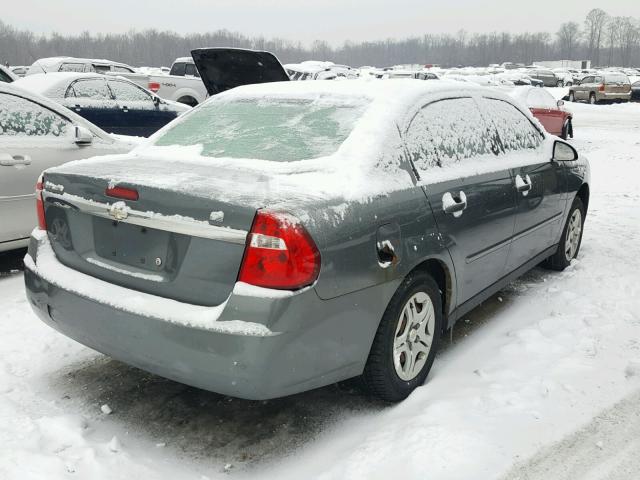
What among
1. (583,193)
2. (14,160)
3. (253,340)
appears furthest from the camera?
(583,193)

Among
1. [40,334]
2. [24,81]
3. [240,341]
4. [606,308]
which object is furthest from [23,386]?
[24,81]

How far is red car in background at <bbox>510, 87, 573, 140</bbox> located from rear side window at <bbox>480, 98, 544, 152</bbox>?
11769mm

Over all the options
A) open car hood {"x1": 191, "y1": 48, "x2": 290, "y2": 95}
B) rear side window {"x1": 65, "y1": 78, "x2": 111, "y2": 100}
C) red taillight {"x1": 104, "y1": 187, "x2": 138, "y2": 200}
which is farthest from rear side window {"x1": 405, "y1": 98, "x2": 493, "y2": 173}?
rear side window {"x1": 65, "y1": 78, "x2": 111, "y2": 100}

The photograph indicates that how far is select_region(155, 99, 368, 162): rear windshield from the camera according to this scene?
330 centimetres

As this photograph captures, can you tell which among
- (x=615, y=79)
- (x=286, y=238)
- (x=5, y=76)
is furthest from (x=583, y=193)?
(x=615, y=79)

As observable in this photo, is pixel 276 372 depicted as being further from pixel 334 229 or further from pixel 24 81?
pixel 24 81

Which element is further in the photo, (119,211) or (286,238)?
(119,211)

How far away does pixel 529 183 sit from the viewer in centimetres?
444

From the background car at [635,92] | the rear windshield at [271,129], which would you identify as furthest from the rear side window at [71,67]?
the background car at [635,92]

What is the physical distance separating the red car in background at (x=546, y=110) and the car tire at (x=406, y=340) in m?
13.7

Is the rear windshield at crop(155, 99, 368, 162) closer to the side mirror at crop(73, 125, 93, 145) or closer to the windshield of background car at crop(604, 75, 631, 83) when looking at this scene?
the side mirror at crop(73, 125, 93, 145)

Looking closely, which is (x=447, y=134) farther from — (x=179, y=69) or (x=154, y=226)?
(x=179, y=69)

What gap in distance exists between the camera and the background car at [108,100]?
1058 centimetres

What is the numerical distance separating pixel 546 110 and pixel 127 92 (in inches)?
398
